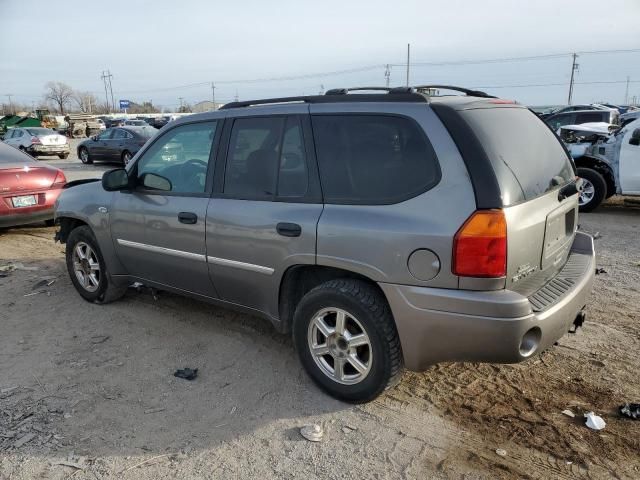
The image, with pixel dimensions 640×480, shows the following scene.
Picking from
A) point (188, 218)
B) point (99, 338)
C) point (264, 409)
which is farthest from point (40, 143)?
point (264, 409)

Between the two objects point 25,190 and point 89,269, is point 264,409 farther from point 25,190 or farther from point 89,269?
point 25,190

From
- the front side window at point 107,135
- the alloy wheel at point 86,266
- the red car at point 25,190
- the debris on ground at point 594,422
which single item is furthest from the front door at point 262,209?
the front side window at point 107,135

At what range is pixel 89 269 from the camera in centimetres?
498

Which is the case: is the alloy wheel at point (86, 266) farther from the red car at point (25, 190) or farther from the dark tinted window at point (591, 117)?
the dark tinted window at point (591, 117)

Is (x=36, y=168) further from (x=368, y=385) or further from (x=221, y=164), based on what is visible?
(x=368, y=385)

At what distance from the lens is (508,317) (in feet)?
8.56

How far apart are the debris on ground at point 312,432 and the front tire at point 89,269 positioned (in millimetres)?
2662

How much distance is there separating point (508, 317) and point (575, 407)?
105 cm

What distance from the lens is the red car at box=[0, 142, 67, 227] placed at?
7.28 meters

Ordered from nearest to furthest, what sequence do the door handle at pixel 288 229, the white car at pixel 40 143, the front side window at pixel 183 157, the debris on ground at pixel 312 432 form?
the debris on ground at pixel 312 432 → the door handle at pixel 288 229 → the front side window at pixel 183 157 → the white car at pixel 40 143

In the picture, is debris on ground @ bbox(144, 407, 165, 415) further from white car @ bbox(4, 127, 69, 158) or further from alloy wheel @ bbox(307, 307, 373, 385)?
white car @ bbox(4, 127, 69, 158)

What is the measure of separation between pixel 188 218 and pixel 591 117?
18149mm

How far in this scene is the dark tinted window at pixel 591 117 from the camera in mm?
18016

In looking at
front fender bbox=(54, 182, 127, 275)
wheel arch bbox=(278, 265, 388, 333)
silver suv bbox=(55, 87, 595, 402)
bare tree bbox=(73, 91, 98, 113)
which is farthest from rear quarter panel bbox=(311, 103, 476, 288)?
bare tree bbox=(73, 91, 98, 113)
